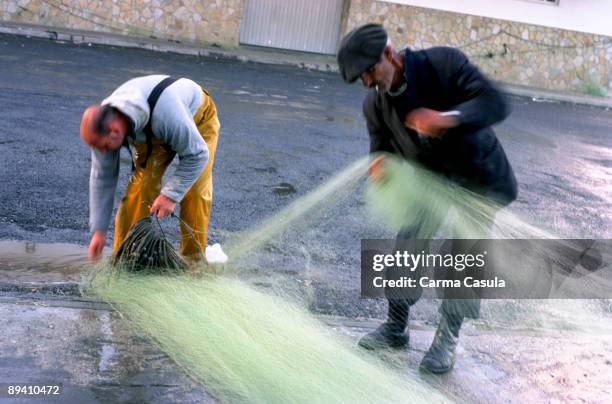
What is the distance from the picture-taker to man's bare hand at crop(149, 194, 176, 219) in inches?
145

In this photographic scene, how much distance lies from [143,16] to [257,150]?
9.36 meters

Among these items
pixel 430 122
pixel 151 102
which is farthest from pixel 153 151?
pixel 430 122

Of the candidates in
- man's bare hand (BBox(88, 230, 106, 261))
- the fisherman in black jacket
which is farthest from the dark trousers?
man's bare hand (BBox(88, 230, 106, 261))

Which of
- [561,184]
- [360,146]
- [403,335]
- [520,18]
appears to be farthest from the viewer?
[520,18]

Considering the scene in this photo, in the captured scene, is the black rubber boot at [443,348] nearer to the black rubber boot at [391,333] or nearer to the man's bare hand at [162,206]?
the black rubber boot at [391,333]

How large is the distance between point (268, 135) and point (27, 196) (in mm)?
3536

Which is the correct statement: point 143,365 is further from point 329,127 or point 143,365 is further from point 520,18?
point 520,18

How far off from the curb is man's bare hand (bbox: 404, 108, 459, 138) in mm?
12005

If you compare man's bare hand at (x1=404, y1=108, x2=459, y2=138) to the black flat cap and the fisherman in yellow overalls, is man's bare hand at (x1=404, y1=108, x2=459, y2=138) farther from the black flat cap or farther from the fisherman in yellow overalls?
the fisherman in yellow overalls

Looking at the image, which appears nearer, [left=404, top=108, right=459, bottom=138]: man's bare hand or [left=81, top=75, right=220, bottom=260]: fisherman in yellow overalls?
[left=404, top=108, right=459, bottom=138]: man's bare hand

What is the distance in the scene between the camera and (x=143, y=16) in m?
15.9

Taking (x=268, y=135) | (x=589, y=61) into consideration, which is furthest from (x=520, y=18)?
(x=268, y=135)

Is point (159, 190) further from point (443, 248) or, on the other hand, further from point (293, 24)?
point (293, 24)

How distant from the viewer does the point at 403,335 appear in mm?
3875
